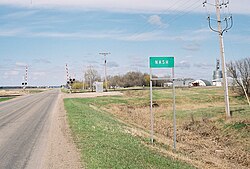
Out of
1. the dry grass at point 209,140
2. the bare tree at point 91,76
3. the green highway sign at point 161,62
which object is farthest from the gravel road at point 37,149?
the bare tree at point 91,76

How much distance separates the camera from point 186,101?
162 feet

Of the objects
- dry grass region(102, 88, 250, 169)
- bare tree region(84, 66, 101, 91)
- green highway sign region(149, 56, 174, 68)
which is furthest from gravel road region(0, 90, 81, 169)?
bare tree region(84, 66, 101, 91)

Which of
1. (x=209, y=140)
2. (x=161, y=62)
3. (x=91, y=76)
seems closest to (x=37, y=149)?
(x=161, y=62)

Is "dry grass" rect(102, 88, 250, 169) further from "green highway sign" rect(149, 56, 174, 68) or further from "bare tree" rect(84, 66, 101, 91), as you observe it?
"bare tree" rect(84, 66, 101, 91)

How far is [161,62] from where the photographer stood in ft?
41.7

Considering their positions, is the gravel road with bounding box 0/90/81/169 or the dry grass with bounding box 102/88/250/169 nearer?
the gravel road with bounding box 0/90/81/169

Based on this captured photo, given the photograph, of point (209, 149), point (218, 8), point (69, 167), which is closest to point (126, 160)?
point (69, 167)

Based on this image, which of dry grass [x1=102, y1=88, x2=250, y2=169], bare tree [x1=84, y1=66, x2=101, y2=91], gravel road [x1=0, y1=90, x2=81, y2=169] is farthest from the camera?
bare tree [x1=84, y1=66, x2=101, y2=91]

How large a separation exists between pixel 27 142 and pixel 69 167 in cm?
481

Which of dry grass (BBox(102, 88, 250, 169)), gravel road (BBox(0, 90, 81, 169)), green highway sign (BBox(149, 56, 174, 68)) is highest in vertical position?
green highway sign (BBox(149, 56, 174, 68))

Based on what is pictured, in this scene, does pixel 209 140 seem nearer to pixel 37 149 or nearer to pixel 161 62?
pixel 161 62

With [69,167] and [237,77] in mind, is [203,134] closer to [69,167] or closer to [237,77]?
[69,167]

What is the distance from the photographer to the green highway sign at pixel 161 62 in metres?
12.7

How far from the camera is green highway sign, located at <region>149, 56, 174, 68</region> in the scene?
1270cm
